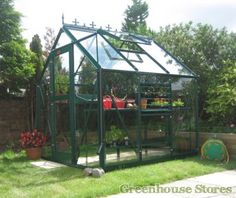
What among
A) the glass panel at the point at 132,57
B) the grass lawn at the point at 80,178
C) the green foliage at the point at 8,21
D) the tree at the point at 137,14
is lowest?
the grass lawn at the point at 80,178

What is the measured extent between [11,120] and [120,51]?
411 centimetres

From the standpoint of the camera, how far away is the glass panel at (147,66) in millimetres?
7775

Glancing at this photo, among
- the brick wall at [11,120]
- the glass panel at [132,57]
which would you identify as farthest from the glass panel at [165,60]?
the brick wall at [11,120]

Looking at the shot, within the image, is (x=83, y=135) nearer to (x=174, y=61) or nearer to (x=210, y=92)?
(x=174, y=61)

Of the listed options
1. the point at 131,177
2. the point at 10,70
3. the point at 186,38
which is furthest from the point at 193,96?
the point at 10,70

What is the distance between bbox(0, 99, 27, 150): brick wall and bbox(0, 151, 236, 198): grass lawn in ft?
7.26

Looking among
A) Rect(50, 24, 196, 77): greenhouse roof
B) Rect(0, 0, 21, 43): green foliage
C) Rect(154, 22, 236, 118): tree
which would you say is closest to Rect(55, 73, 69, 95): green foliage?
Rect(50, 24, 196, 77): greenhouse roof

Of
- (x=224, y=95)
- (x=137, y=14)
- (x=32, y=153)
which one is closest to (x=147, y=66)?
(x=224, y=95)

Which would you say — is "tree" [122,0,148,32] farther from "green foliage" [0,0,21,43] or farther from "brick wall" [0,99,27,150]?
"green foliage" [0,0,21,43]

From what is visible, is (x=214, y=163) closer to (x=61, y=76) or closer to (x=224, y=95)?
(x=224, y=95)

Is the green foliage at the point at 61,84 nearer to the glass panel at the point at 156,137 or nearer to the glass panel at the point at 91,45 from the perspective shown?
the glass panel at the point at 91,45

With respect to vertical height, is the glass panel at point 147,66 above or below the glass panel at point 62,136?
above

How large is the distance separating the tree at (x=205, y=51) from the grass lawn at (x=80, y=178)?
328cm

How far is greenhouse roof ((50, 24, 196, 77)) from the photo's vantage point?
24.1 feet
